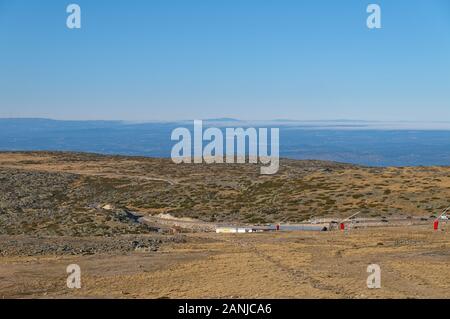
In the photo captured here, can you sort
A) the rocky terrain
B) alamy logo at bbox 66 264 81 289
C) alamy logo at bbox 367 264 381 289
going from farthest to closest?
the rocky terrain → alamy logo at bbox 66 264 81 289 → alamy logo at bbox 367 264 381 289

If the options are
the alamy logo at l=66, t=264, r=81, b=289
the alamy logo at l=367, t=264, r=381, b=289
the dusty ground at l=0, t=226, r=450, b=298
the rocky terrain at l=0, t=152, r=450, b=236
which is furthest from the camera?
the rocky terrain at l=0, t=152, r=450, b=236

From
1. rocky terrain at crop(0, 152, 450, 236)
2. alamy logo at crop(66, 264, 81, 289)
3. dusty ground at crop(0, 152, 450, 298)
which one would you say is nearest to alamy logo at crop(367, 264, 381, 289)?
dusty ground at crop(0, 152, 450, 298)

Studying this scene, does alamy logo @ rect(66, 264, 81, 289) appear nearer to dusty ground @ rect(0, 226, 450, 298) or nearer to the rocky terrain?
dusty ground @ rect(0, 226, 450, 298)

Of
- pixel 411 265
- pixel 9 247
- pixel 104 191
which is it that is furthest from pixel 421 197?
pixel 104 191

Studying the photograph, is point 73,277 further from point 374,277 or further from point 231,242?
point 231,242

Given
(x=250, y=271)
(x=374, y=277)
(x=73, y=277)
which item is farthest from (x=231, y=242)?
(x=73, y=277)

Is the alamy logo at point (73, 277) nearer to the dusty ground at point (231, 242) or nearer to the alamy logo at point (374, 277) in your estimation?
the dusty ground at point (231, 242)

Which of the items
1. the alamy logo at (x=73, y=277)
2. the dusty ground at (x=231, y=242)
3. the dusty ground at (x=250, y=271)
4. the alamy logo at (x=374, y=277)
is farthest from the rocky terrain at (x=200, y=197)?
the alamy logo at (x=374, y=277)

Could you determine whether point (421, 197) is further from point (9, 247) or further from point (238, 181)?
point (9, 247)

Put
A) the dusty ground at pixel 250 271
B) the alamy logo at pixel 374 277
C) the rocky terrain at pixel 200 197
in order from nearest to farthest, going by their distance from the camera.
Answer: the dusty ground at pixel 250 271 < the alamy logo at pixel 374 277 < the rocky terrain at pixel 200 197
